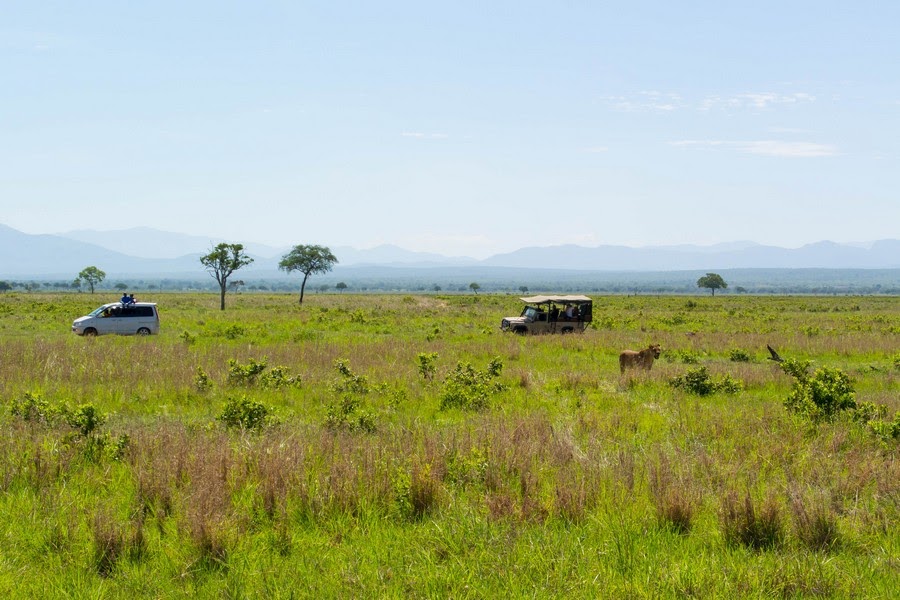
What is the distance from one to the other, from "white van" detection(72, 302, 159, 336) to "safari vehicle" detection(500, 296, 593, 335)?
1722cm

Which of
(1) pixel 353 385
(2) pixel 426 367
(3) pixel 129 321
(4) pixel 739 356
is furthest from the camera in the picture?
(3) pixel 129 321

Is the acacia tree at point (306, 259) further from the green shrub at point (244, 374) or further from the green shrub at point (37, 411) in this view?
the green shrub at point (37, 411)

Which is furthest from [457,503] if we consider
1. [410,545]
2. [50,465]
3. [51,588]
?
[50,465]

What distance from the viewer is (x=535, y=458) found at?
793cm

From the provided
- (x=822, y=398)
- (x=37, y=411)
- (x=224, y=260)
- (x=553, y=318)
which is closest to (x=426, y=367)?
(x=37, y=411)

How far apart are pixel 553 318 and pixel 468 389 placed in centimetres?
1731

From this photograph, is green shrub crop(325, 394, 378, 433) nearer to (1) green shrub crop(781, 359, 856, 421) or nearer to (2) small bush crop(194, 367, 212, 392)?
(2) small bush crop(194, 367, 212, 392)

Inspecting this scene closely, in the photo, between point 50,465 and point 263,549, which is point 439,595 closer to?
point 263,549

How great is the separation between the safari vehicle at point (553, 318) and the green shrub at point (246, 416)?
818 inches

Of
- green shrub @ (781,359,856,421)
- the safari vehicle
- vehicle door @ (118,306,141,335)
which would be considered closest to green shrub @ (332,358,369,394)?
green shrub @ (781,359,856,421)

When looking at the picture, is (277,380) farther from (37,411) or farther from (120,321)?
(120,321)

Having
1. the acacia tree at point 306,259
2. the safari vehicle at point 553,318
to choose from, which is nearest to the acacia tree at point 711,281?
the acacia tree at point 306,259

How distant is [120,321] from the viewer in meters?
29.0

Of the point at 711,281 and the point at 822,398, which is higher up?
the point at 711,281
